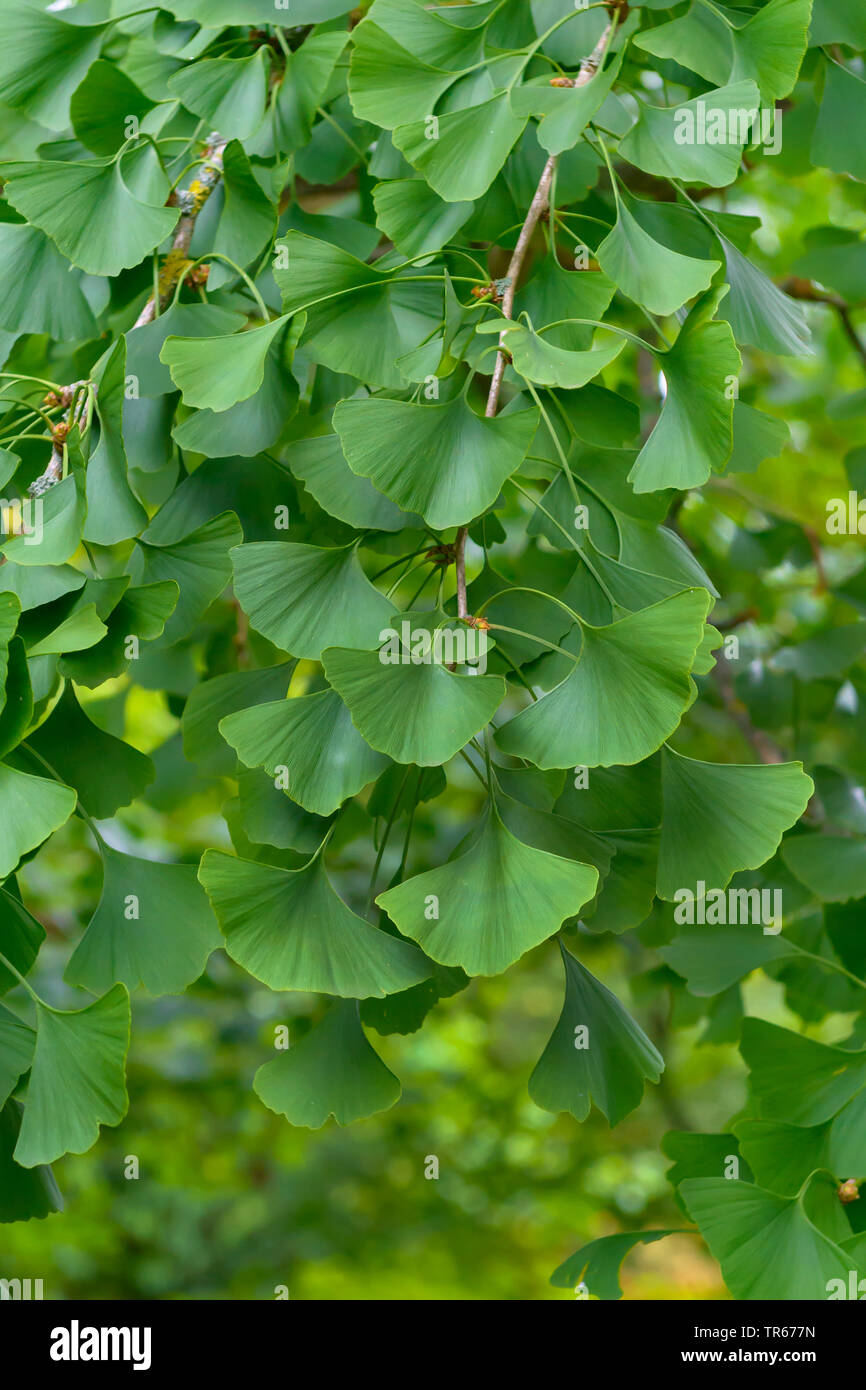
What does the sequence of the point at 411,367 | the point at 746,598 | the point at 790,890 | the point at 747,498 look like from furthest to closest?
the point at 746,598 < the point at 747,498 < the point at 790,890 < the point at 411,367

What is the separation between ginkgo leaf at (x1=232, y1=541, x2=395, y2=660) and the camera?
1.55 feet

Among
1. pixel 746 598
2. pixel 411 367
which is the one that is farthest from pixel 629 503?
pixel 746 598

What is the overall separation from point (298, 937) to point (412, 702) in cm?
11

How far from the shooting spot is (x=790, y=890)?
0.85 metres

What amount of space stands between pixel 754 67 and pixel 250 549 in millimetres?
304

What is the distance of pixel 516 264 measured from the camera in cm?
50

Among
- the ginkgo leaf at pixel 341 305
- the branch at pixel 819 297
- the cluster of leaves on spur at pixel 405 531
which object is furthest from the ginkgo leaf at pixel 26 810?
the branch at pixel 819 297

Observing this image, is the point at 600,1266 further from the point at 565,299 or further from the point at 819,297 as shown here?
the point at 819,297

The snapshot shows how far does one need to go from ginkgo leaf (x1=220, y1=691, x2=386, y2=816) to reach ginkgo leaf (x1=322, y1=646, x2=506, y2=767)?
4cm

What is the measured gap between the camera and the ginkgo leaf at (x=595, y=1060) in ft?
1.76

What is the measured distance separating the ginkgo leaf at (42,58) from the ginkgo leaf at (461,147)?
28 centimetres

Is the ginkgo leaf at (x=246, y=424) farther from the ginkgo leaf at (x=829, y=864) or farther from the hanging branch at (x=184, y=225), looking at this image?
the ginkgo leaf at (x=829, y=864)
